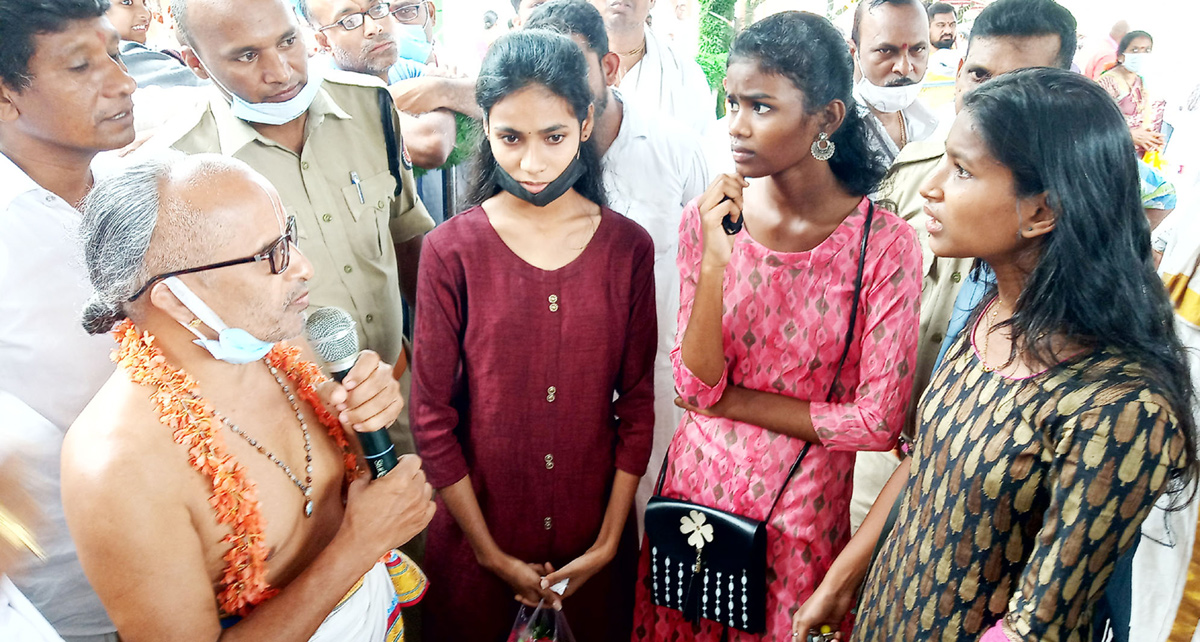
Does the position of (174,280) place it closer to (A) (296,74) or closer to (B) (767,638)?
(A) (296,74)

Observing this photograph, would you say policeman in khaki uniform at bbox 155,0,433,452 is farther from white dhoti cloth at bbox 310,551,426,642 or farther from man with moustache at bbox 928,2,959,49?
man with moustache at bbox 928,2,959,49

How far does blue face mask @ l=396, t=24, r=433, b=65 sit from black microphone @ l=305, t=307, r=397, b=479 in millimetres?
2516

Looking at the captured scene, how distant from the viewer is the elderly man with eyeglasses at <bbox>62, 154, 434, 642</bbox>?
138 cm

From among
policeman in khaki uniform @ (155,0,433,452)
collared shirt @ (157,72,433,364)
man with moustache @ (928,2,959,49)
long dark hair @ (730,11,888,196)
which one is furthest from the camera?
man with moustache @ (928,2,959,49)

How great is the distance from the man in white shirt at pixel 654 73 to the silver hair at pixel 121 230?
3003 millimetres

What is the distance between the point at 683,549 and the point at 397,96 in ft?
6.72

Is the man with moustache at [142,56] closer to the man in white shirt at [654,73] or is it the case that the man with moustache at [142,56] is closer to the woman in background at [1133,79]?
the man in white shirt at [654,73]

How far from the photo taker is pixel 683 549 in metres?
1.98

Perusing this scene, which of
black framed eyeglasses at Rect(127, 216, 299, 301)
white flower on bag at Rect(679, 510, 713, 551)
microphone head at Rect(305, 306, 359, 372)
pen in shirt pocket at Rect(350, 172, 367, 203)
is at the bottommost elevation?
white flower on bag at Rect(679, 510, 713, 551)

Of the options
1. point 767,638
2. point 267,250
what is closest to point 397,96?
point 267,250

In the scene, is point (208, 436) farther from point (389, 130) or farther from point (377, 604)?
point (389, 130)

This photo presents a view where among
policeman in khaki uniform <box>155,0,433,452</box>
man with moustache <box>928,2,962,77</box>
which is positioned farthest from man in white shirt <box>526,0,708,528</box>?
man with moustache <box>928,2,962,77</box>

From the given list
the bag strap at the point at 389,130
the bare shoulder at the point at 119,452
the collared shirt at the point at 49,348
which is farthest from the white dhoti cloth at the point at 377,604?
the bag strap at the point at 389,130

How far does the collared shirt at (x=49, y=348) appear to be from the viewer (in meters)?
→ 1.79
